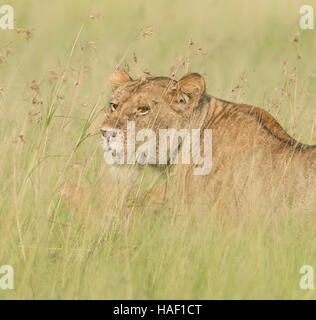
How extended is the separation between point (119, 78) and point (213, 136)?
3.35 ft

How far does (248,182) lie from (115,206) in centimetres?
100

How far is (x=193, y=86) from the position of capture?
6750 millimetres

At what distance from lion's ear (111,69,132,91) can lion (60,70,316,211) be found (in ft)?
0.27

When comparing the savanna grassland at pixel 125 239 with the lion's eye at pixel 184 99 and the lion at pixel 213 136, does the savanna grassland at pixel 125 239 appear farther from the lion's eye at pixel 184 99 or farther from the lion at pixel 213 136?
the lion's eye at pixel 184 99

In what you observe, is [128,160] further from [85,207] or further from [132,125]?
[85,207]

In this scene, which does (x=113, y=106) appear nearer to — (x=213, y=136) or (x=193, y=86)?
(x=193, y=86)

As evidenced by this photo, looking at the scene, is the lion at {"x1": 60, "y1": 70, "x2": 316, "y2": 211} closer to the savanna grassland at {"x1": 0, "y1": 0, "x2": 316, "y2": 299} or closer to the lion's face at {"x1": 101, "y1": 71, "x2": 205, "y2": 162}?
the lion's face at {"x1": 101, "y1": 71, "x2": 205, "y2": 162}

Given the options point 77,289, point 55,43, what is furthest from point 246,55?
point 77,289

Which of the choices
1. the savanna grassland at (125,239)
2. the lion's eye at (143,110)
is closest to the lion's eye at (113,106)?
the lion's eye at (143,110)
